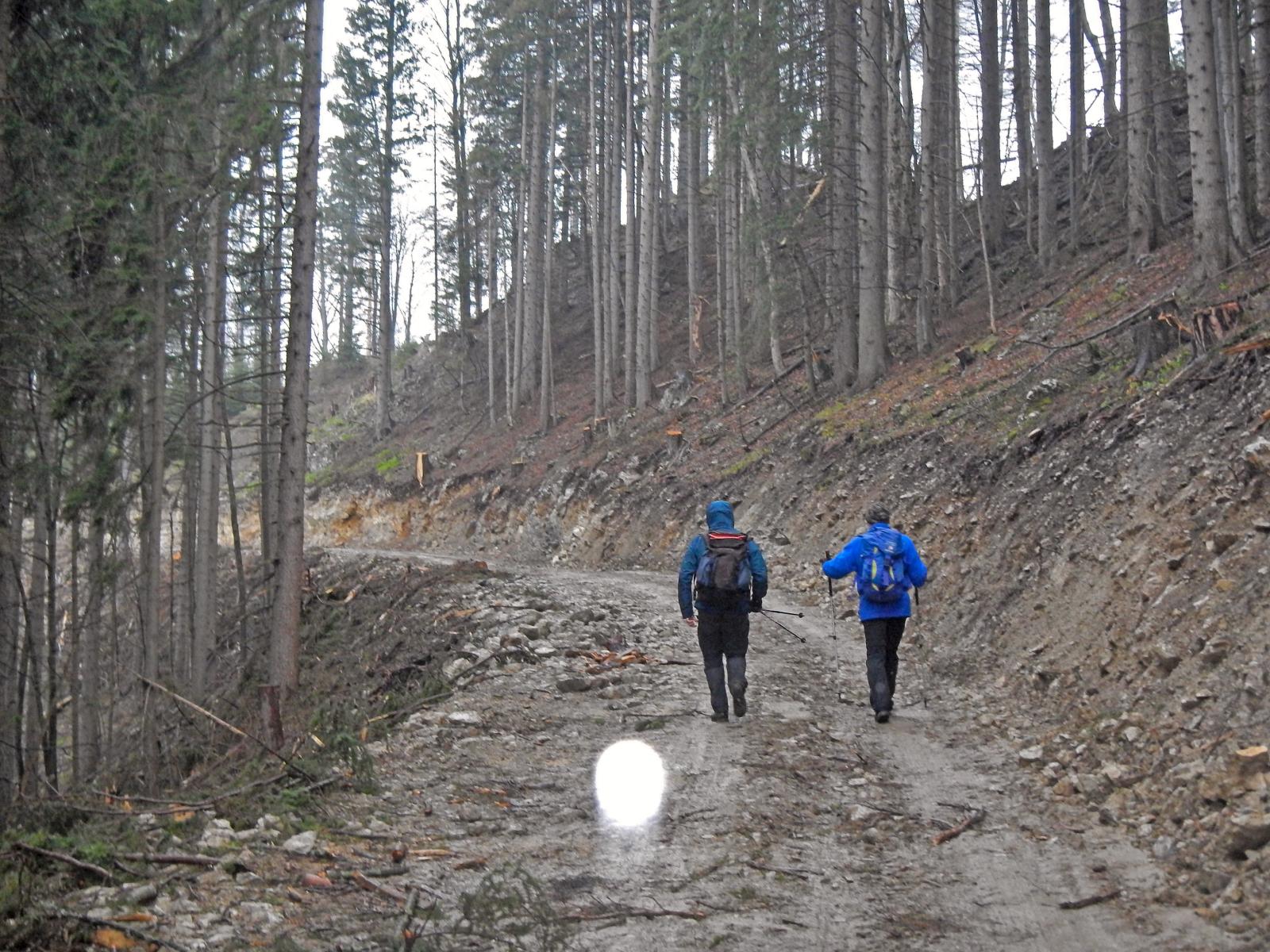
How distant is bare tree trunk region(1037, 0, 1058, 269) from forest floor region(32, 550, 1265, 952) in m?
16.0

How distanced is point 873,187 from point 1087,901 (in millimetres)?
18331

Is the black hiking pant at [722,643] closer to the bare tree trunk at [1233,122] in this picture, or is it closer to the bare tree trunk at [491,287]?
the bare tree trunk at [1233,122]

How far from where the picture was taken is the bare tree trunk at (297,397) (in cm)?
996

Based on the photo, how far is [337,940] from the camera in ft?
15.5

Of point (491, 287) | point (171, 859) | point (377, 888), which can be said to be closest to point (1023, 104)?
point (491, 287)

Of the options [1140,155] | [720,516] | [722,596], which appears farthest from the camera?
[1140,155]

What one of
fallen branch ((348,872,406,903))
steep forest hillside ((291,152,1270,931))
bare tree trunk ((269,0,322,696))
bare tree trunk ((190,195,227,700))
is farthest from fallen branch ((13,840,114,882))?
bare tree trunk ((190,195,227,700))

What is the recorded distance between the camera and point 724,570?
28.6ft

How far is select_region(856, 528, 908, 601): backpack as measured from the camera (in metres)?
8.54

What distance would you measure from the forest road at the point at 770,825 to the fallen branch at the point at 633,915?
12mm

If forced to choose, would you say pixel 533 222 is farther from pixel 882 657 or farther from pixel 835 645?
pixel 882 657

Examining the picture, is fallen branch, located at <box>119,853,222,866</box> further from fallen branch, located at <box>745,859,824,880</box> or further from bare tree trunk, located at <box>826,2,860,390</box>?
bare tree trunk, located at <box>826,2,860,390</box>

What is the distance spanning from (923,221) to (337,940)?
20.5 m

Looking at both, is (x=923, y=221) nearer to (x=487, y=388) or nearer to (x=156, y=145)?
(x=156, y=145)
